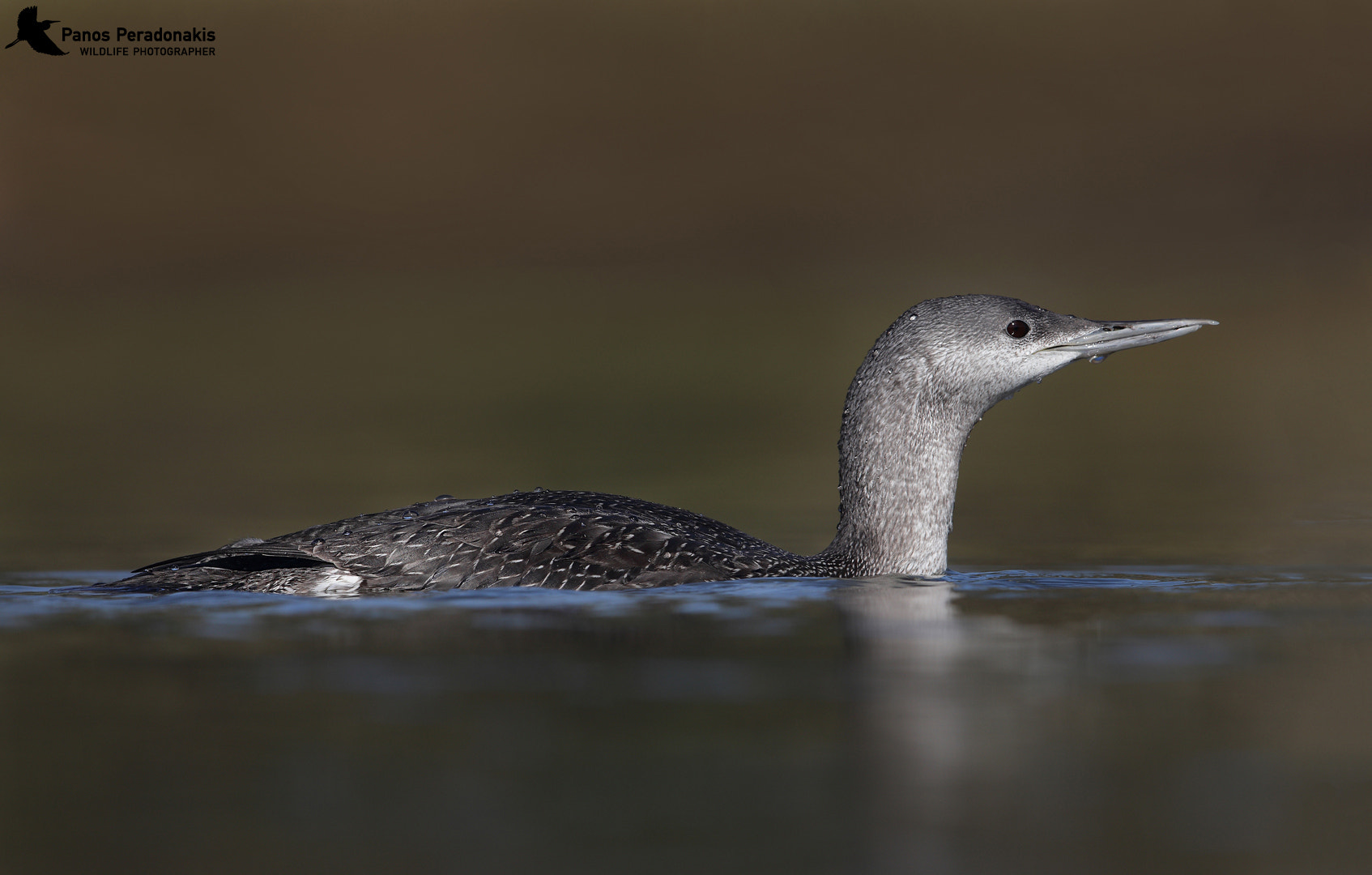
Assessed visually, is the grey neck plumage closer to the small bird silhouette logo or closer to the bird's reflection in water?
the bird's reflection in water

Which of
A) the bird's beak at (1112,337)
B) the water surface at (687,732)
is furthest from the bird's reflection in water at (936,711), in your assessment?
the bird's beak at (1112,337)

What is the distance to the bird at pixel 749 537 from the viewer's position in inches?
224

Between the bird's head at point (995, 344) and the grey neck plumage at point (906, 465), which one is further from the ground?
the bird's head at point (995, 344)

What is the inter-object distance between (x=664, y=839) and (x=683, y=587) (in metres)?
2.58

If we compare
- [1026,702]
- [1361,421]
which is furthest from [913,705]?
[1361,421]

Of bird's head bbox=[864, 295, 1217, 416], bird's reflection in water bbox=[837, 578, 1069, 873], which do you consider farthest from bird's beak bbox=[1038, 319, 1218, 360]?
bird's reflection in water bbox=[837, 578, 1069, 873]

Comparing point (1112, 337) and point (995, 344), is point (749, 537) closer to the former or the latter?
point (995, 344)

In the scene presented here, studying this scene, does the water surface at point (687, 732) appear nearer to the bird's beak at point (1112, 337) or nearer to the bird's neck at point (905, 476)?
the bird's neck at point (905, 476)

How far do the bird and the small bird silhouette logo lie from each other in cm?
1569

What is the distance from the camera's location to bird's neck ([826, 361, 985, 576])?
6.14 m

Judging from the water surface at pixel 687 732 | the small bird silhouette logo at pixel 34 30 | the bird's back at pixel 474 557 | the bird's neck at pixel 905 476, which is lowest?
the water surface at pixel 687 732

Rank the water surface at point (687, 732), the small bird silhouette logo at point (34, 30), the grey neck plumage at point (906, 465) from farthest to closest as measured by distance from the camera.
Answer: the small bird silhouette logo at point (34, 30), the grey neck plumage at point (906, 465), the water surface at point (687, 732)

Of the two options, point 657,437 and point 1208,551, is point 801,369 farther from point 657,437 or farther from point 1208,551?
point 1208,551

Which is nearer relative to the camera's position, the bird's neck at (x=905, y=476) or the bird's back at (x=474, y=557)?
the bird's back at (x=474, y=557)
